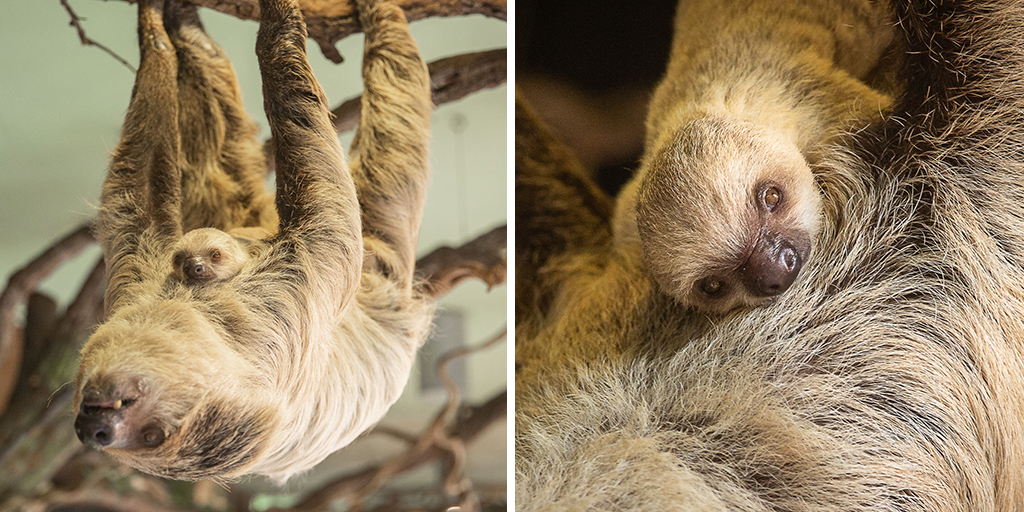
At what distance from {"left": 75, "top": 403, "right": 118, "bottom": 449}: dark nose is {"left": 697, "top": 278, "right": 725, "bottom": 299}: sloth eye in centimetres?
79

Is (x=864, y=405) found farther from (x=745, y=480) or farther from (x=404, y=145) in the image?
(x=404, y=145)

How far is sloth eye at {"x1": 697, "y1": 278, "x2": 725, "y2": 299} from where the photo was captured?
0.96 meters

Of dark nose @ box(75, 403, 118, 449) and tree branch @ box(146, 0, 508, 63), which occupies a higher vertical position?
tree branch @ box(146, 0, 508, 63)

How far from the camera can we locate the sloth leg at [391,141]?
0.96m

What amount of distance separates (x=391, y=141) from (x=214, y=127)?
24cm

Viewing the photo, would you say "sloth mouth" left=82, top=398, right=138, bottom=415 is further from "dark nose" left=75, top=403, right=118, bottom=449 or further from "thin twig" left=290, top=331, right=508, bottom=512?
"thin twig" left=290, top=331, right=508, bottom=512

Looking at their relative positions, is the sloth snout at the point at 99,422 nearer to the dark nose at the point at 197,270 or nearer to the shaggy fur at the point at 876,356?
the dark nose at the point at 197,270

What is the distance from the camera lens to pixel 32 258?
909mm

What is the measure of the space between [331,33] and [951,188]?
3.01ft

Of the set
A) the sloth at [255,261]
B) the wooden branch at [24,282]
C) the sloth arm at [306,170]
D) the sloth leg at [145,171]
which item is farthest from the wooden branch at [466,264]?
the wooden branch at [24,282]

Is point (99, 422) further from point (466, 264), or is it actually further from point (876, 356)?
point (876, 356)

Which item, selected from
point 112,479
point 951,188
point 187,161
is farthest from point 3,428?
point 951,188

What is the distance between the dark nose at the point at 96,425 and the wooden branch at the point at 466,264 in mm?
441

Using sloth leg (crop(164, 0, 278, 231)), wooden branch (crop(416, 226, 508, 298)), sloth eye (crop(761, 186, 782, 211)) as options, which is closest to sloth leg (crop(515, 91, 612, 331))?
wooden branch (crop(416, 226, 508, 298))
